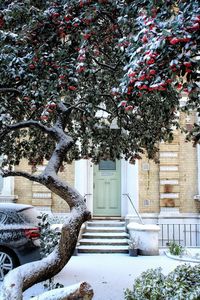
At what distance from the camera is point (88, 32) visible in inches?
205

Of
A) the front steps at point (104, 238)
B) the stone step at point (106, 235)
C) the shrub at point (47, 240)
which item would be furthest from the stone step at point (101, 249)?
the shrub at point (47, 240)

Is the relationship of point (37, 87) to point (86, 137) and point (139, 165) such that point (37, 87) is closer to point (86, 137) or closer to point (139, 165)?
point (86, 137)

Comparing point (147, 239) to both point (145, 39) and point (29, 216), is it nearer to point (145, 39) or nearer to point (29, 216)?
point (29, 216)

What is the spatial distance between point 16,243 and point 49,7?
4320 mm

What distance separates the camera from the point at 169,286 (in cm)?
489

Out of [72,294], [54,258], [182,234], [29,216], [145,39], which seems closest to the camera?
[145,39]

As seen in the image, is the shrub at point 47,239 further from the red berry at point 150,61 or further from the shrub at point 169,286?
the red berry at point 150,61

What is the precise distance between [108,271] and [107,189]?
15.9 ft

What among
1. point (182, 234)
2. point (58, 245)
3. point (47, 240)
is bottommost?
point (182, 234)

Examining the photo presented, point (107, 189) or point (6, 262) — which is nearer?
point (6, 262)

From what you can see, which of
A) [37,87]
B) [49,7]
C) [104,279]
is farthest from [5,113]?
[104,279]

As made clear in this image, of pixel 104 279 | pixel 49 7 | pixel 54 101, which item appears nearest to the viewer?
pixel 54 101

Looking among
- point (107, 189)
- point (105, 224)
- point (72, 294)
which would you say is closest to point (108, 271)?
point (105, 224)

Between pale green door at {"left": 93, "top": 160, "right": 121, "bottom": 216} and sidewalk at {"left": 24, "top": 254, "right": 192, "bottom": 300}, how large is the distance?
280cm
